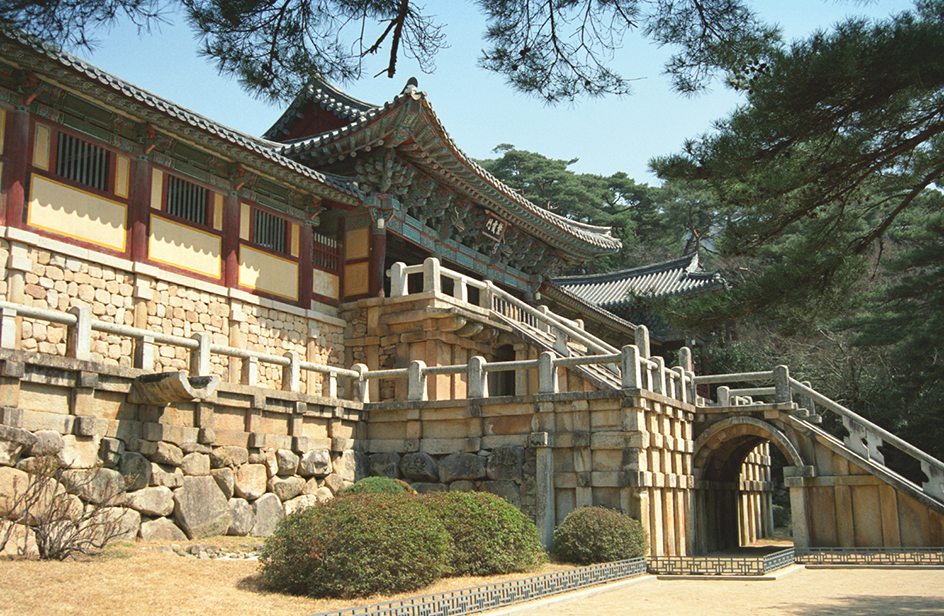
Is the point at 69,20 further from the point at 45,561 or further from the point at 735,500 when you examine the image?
the point at 735,500

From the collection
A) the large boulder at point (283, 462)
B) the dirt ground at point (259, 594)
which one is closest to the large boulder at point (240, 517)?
the dirt ground at point (259, 594)

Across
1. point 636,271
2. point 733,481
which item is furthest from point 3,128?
point 636,271

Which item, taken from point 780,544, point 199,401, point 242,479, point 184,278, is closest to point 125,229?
point 184,278

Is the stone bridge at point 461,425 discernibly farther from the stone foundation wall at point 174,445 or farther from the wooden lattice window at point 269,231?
the wooden lattice window at point 269,231

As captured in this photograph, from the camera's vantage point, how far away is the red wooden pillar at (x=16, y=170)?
12.4 metres

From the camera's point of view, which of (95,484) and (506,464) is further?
(506,464)

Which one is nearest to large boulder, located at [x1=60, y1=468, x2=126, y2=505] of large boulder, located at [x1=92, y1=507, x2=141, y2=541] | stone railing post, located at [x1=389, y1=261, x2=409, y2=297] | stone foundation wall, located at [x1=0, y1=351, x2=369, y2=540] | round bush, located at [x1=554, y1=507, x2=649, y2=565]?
stone foundation wall, located at [x1=0, y1=351, x2=369, y2=540]

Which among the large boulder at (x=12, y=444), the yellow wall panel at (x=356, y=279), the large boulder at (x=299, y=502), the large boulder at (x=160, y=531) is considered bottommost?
the large boulder at (x=160, y=531)

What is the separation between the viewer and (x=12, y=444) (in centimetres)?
970

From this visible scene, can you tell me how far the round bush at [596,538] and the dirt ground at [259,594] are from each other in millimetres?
606

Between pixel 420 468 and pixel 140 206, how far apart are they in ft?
21.8

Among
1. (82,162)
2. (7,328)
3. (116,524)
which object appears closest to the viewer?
(7,328)

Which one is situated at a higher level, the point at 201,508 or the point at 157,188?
the point at 157,188

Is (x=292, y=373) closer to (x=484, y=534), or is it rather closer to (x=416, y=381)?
(x=416, y=381)
